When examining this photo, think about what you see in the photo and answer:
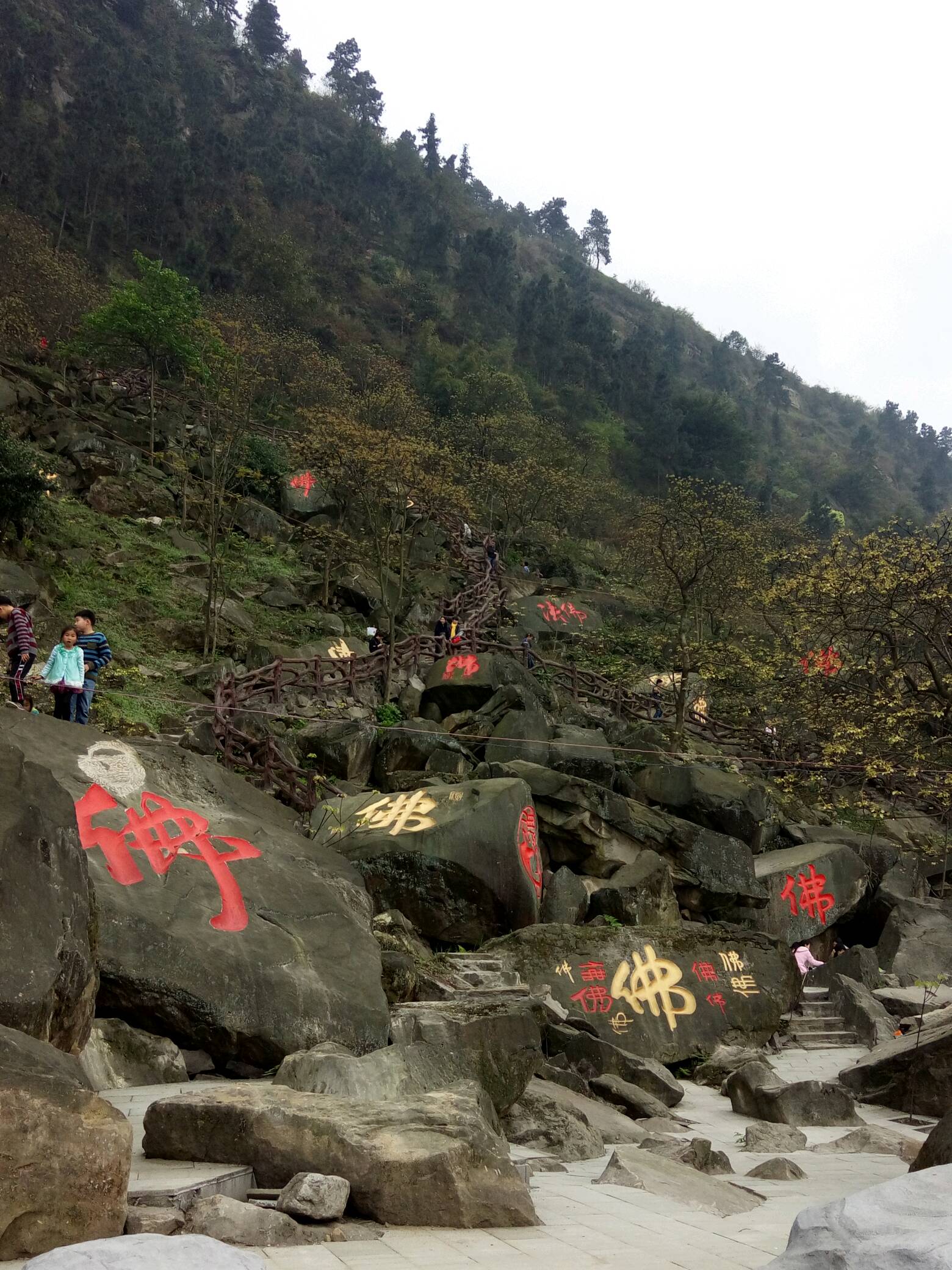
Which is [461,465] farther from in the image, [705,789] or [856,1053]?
[856,1053]

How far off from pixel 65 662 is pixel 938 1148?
7.92 meters

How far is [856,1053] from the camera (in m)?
11.8

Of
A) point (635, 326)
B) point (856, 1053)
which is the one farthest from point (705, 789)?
point (635, 326)

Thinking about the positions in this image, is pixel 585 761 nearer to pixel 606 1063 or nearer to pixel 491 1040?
pixel 606 1063

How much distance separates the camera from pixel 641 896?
1355cm

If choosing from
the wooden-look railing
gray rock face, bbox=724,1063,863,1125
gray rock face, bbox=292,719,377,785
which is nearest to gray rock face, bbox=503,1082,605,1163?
gray rock face, bbox=724,1063,863,1125

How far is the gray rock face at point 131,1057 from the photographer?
5781mm

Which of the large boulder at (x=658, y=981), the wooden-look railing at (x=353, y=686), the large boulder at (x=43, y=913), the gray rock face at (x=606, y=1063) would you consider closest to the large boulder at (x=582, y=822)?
the large boulder at (x=658, y=981)

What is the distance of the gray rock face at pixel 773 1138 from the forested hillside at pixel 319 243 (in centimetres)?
2628

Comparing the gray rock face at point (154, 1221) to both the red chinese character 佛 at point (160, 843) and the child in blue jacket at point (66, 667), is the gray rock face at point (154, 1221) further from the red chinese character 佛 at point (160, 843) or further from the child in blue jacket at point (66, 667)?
the child in blue jacket at point (66, 667)

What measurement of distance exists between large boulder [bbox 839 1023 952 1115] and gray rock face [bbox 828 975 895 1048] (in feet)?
9.69

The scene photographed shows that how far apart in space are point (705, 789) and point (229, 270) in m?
35.4

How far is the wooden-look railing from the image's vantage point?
488 inches

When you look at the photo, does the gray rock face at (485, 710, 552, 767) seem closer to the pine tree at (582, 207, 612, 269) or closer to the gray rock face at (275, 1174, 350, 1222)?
the gray rock face at (275, 1174, 350, 1222)
